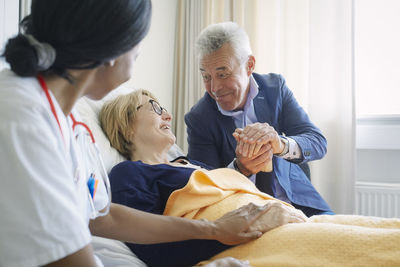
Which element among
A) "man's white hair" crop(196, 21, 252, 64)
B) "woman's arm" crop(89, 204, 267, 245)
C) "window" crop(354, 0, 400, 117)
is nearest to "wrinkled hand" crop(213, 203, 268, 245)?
"woman's arm" crop(89, 204, 267, 245)

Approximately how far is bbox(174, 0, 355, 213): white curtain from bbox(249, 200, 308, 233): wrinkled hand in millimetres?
1492

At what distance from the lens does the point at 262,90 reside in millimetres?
2053

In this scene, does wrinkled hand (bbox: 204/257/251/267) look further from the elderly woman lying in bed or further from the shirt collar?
the shirt collar

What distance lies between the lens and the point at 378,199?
2.53 meters

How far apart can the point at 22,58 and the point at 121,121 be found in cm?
108

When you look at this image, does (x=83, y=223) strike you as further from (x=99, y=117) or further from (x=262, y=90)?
(x=262, y=90)

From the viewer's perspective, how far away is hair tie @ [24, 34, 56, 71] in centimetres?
62

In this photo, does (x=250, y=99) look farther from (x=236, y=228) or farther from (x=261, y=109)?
(x=236, y=228)

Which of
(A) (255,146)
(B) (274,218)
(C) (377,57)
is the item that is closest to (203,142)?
(A) (255,146)

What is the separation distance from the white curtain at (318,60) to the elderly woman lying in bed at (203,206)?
133 cm

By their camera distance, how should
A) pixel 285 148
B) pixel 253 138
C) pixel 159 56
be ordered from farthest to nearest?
pixel 159 56, pixel 285 148, pixel 253 138

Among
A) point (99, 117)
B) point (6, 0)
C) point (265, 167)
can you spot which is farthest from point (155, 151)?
point (6, 0)

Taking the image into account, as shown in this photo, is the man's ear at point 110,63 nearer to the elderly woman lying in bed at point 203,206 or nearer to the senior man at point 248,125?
the elderly woman lying in bed at point 203,206

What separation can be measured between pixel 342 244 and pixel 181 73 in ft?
7.84
